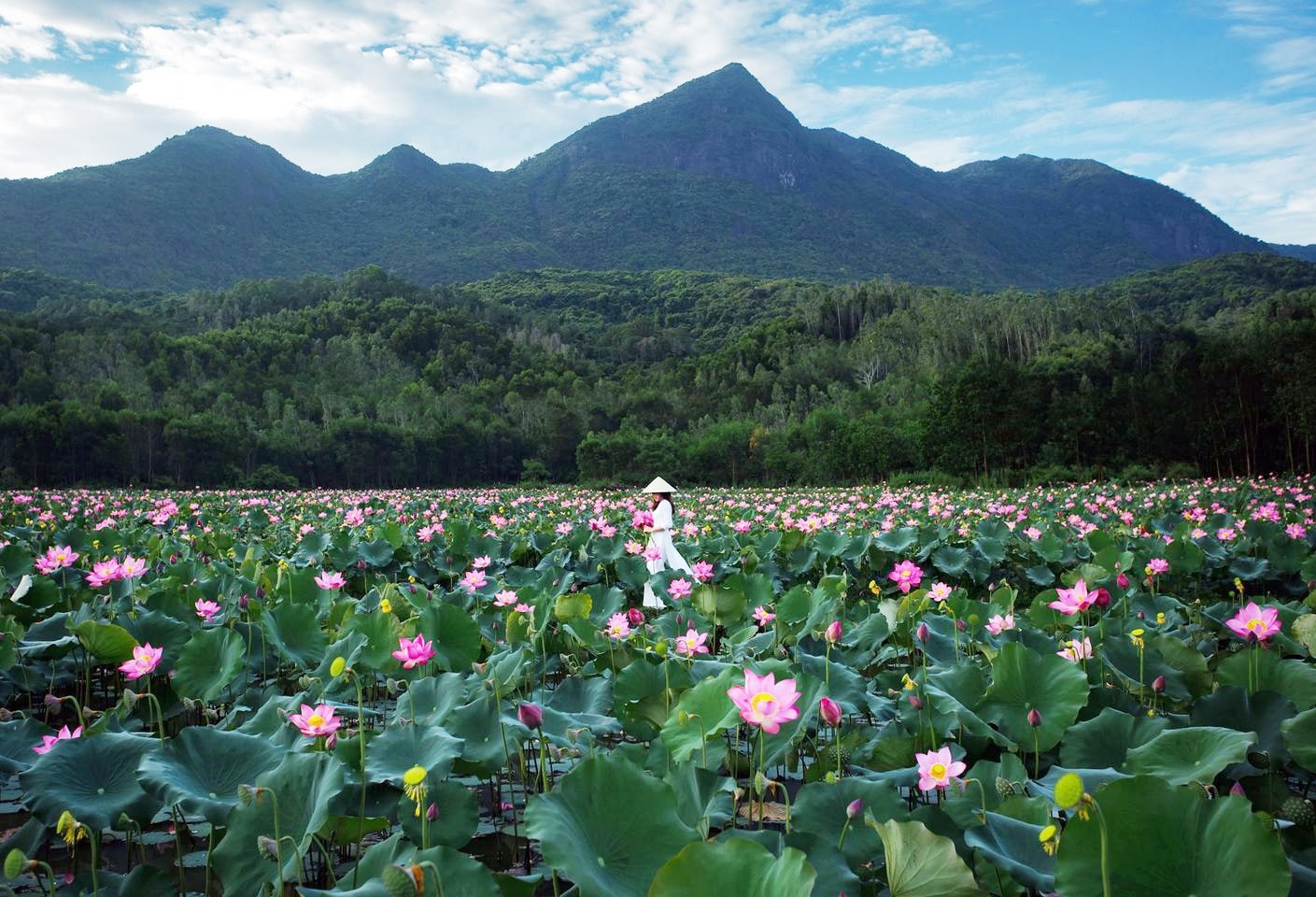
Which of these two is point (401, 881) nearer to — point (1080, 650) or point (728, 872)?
point (728, 872)

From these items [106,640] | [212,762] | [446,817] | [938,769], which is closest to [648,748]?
[446,817]

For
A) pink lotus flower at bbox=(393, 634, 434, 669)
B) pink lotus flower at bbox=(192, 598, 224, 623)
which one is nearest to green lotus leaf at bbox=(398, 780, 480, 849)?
pink lotus flower at bbox=(393, 634, 434, 669)

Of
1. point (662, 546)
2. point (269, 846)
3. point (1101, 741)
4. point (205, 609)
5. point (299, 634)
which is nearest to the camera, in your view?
point (269, 846)

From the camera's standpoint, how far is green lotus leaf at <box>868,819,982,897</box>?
1342 millimetres

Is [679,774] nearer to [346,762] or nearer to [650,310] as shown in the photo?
[346,762]

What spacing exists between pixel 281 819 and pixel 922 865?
1.29 metres

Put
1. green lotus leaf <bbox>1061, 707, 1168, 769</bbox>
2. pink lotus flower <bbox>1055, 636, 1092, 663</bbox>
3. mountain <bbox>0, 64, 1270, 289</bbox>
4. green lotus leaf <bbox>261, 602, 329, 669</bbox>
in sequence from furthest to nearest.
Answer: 1. mountain <bbox>0, 64, 1270, 289</bbox>
2. green lotus leaf <bbox>261, 602, 329, 669</bbox>
3. pink lotus flower <bbox>1055, 636, 1092, 663</bbox>
4. green lotus leaf <bbox>1061, 707, 1168, 769</bbox>

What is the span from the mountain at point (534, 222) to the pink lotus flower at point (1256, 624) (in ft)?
372

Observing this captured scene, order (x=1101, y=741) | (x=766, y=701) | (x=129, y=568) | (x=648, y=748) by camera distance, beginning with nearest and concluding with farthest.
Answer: (x=766, y=701), (x=1101, y=741), (x=648, y=748), (x=129, y=568)

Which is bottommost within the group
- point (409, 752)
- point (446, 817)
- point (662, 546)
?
point (662, 546)

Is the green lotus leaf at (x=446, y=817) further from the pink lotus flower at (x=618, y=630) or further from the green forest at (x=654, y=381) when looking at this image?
the green forest at (x=654, y=381)

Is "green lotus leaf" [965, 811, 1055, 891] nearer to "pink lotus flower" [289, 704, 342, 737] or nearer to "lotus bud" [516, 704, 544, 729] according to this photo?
"lotus bud" [516, 704, 544, 729]

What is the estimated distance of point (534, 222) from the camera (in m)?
153

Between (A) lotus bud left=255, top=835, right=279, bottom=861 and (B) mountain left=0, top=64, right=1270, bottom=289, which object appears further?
(B) mountain left=0, top=64, right=1270, bottom=289
